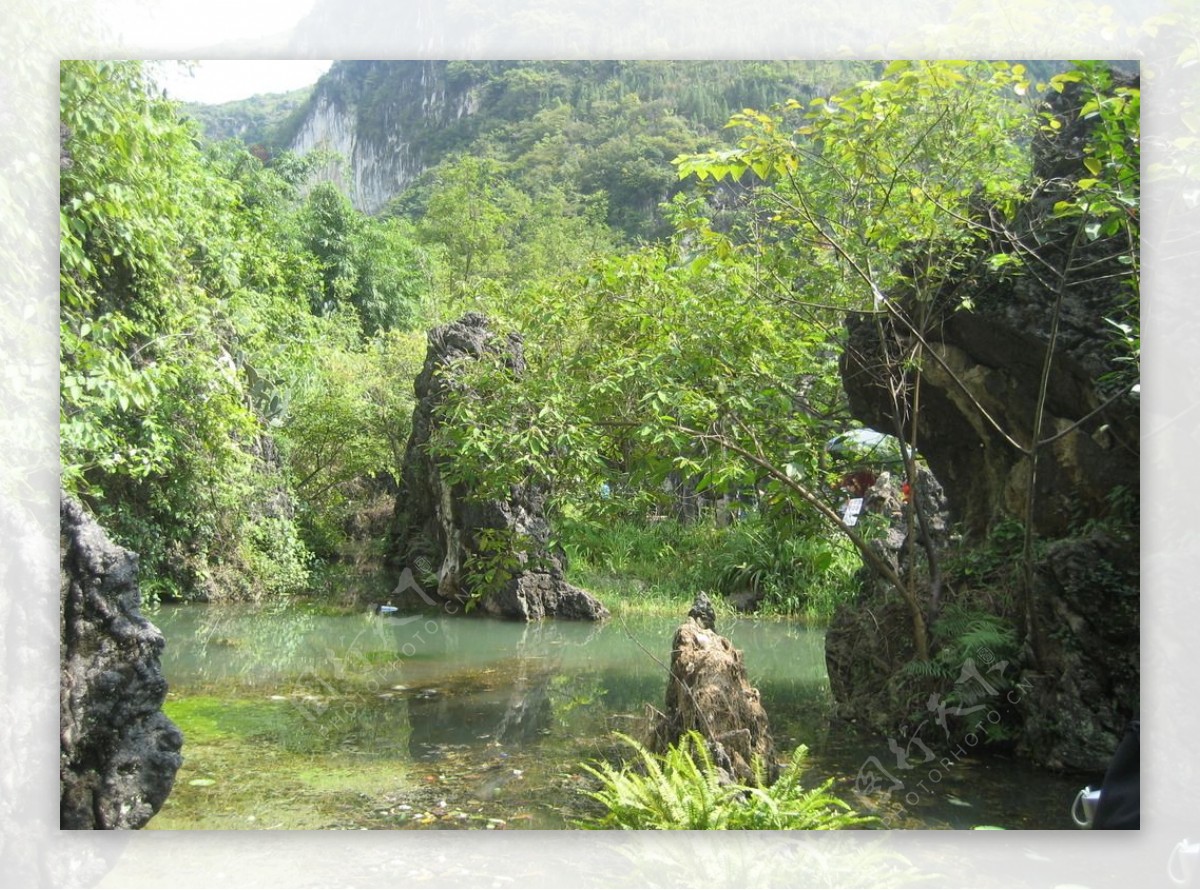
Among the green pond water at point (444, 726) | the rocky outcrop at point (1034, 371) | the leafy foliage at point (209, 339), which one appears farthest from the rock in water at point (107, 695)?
the rocky outcrop at point (1034, 371)

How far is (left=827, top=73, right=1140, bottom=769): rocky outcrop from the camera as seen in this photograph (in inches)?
165

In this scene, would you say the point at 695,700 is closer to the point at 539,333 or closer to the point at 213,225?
the point at 539,333

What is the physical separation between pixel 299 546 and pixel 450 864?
6.82 ft

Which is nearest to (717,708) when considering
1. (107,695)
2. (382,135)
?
(107,695)

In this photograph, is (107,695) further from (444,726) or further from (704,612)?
(704,612)

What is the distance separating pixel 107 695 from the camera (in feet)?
11.8

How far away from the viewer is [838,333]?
492 cm

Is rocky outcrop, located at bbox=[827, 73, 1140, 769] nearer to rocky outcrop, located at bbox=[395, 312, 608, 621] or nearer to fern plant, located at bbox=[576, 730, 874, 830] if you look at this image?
fern plant, located at bbox=[576, 730, 874, 830]

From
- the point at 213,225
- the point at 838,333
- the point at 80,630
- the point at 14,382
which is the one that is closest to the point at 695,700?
the point at 838,333

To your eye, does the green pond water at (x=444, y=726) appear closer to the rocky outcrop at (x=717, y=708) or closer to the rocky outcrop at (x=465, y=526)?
the rocky outcrop at (x=717, y=708)

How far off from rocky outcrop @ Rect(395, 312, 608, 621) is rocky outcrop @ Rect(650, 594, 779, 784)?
0.94 meters

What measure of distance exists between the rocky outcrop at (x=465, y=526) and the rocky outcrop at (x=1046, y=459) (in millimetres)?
1564

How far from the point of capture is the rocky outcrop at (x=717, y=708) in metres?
4.03

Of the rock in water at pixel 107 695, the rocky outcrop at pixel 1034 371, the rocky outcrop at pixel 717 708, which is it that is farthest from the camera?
the rocky outcrop at pixel 1034 371
